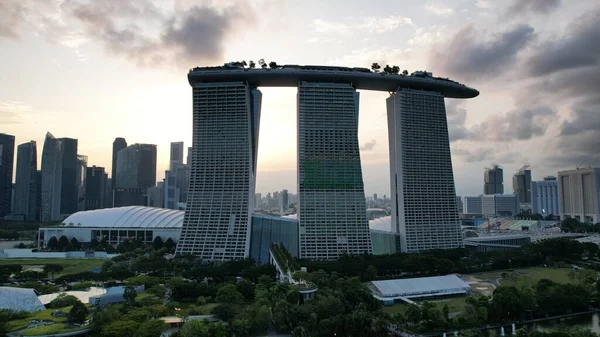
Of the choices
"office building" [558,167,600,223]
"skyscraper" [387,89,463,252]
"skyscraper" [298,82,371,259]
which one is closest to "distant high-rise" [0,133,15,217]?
"skyscraper" [298,82,371,259]

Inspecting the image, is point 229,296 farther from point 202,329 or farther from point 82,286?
point 82,286

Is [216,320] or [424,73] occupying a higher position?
[424,73]

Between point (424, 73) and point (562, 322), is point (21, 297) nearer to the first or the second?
point (562, 322)

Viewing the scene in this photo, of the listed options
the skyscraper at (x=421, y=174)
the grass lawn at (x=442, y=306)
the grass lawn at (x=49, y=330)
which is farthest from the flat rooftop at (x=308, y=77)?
the grass lawn at (x=49, y=330)

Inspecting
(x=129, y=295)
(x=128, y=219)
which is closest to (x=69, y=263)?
(x=128, y=219)

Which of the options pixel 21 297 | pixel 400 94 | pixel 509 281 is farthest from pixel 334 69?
pixel 21 297
